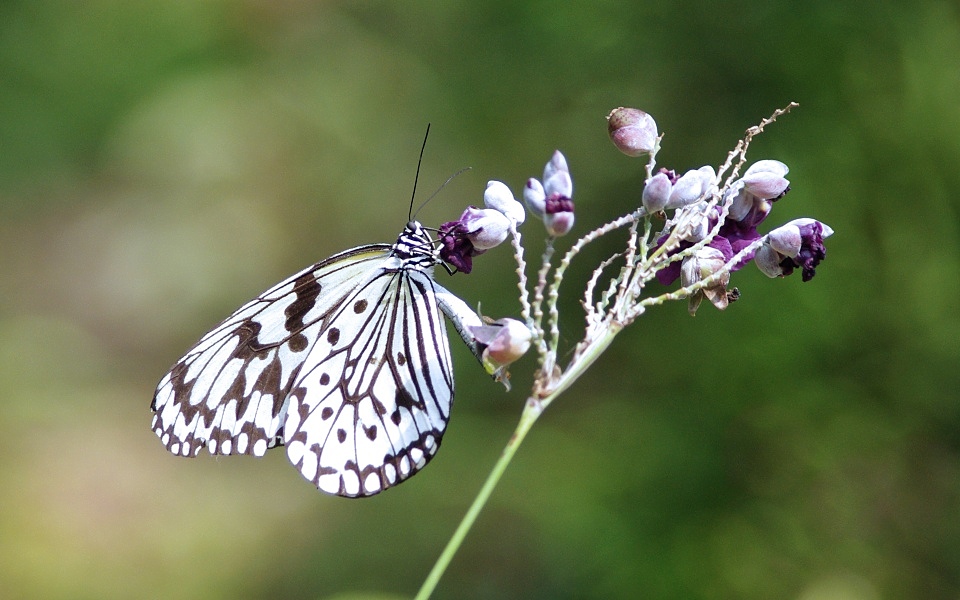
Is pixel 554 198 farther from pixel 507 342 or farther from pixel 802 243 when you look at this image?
pixel 802 243

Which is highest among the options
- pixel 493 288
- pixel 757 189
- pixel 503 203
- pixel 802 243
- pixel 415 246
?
pixel 493 288

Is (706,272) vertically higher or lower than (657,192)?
lower

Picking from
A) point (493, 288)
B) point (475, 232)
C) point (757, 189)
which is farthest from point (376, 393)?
point (493, 288)

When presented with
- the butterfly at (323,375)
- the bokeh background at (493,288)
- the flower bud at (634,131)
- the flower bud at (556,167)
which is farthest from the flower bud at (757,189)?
the bokeh background at (493,288)

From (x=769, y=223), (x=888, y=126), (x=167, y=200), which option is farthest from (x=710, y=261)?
(x=167, y=200)

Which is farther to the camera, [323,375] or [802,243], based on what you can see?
[323,375]

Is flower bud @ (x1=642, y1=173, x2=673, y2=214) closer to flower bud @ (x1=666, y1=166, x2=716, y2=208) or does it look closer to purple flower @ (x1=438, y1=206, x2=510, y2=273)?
flower bud @ (x1=666, y1=166, x2=716, y2=208)

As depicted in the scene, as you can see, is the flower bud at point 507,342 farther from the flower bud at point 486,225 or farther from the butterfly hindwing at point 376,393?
the butterfly hindwing at point 376,393
